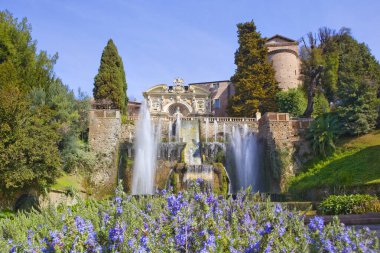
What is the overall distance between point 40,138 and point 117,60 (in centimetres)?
2101

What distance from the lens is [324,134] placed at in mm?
26594

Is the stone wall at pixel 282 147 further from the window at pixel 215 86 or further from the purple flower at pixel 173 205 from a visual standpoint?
the window at pixel 215 86

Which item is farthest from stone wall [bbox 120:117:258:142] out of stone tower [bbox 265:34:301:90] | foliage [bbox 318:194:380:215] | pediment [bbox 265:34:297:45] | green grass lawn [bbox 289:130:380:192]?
pediment [bbox 265:34:297:45]

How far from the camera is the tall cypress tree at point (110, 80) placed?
125 ft

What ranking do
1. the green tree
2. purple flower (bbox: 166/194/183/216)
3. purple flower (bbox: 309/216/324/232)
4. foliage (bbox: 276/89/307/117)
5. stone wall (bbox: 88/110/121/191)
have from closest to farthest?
purple flower (bbox: 309/216/324/232)
purple flower (bbox: 166/194/183/216)
the green tree
stone wall (bbox: 88/110/121/191)
foliage (bbox: 276/89/307/117)

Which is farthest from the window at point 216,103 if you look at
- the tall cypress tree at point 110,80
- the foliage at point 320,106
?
the foliage at point 320,106

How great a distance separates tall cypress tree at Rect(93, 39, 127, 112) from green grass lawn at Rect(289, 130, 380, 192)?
61.7 feet

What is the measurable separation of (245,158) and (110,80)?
16.4 metres

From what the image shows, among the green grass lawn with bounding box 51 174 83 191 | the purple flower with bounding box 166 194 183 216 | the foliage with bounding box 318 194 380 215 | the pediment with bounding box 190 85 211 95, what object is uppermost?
the pediment with bounding box 190 85 211 95

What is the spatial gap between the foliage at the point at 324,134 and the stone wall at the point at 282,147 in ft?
3.38

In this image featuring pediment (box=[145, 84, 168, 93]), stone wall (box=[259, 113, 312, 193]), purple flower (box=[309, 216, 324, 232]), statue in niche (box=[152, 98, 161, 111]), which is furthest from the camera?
pediment (box=[145, 84, 168, 93])

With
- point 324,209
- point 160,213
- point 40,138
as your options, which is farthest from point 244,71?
point 160,213

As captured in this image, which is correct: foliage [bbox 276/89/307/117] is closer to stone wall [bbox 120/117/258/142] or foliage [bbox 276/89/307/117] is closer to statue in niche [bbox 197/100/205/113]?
stone wall [bbox 120/117/258/142]

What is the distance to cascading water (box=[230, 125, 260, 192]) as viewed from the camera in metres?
28.0
